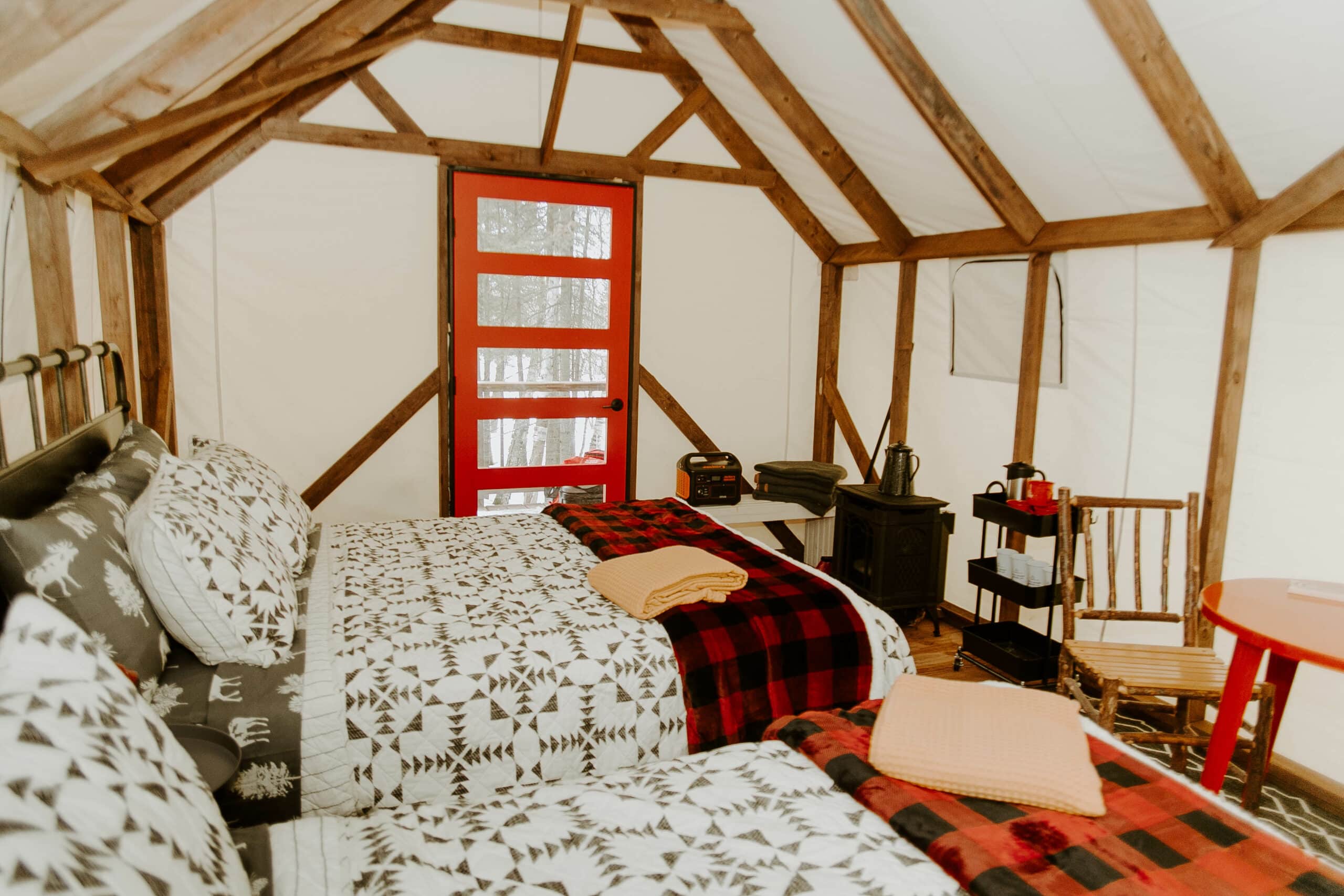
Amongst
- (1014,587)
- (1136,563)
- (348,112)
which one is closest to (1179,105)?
(1136,563)

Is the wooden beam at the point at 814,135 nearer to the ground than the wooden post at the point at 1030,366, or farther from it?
farther from it

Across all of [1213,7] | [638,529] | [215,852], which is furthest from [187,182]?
[1213,7]

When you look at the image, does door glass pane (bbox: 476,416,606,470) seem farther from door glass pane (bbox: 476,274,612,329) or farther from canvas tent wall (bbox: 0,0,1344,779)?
door glass pane (bbox: 476,274,612,329)

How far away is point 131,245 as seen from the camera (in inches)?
149

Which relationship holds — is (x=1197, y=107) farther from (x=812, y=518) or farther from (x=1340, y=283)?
(x=812, y=518)

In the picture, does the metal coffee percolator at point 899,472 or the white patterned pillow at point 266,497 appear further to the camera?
the metal coffee percolator at point 899,472

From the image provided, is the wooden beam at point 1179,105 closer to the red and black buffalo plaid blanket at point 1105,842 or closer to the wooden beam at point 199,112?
the red and black buffalo plaid blanket at point 1105,842

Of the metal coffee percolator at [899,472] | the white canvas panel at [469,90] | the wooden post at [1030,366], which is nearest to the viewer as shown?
the wooden post at [1030,366]

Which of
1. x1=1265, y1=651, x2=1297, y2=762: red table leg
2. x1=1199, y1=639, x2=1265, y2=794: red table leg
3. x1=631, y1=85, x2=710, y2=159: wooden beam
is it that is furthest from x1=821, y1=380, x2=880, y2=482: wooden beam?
x1=1199, y1=639, x2=1265, y2=794: red table leg

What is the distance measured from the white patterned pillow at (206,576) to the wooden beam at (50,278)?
68 centimetres

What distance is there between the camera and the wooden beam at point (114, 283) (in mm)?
3219

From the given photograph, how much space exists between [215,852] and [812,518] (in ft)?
12.4

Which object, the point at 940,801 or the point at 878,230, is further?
the point at 878,230

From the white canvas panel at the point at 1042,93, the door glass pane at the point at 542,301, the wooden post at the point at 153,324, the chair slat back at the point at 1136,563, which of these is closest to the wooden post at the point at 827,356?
the door glass pane at the point at 542,301
